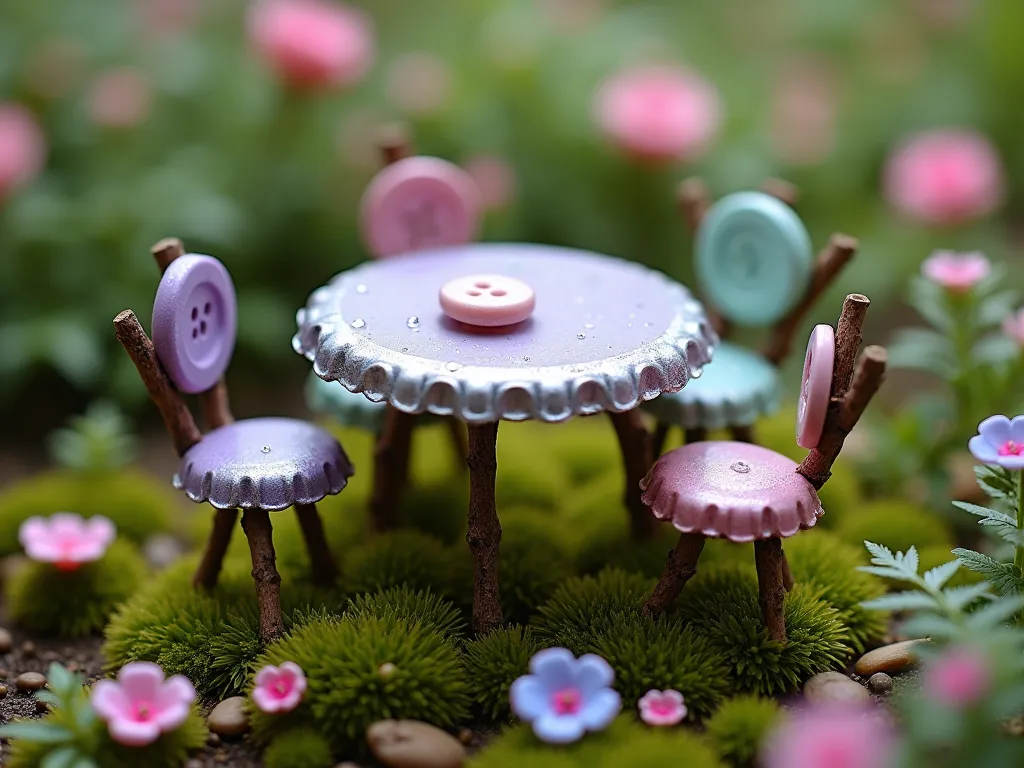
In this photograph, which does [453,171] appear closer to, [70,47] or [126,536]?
[126,536]

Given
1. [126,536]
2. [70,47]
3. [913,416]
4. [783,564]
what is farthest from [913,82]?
[126,536]

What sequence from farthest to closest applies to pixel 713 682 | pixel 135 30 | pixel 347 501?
pixel 135 30
pixel 347 501
pixel 713 682

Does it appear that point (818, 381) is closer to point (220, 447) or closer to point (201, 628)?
point (220, 447)

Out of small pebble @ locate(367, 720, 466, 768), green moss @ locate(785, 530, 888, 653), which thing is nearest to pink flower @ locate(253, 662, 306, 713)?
small pebble @ locate(367, 720, 466, 768)

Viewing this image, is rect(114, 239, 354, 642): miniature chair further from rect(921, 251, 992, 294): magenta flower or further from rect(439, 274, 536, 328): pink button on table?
rect(921, 251, 992, 294): magenta flower

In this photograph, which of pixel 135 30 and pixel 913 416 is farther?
pixel 135 30

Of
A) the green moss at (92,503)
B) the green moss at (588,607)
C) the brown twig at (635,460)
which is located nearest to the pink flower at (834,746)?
the green moss at (588,607)
